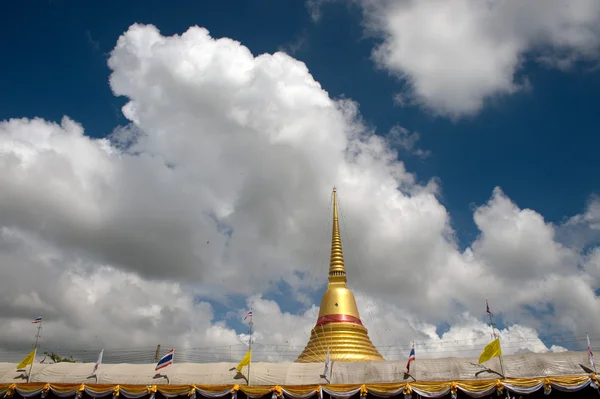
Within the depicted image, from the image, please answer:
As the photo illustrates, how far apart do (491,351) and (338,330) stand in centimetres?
2027

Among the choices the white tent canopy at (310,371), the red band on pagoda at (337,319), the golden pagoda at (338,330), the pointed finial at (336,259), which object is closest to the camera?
the white tent canopy at (310,371)

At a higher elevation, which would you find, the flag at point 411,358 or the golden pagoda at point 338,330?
the golden pagoda at point 338,330

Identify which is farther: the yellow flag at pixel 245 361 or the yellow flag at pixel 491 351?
the yellow flag at pixel 245 361

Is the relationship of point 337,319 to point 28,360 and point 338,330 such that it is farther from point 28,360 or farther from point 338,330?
point 28,360

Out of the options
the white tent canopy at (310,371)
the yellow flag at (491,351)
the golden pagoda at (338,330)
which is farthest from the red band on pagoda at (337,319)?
the yellow flag at (491,351)

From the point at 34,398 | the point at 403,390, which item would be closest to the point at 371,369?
the point at 403,390

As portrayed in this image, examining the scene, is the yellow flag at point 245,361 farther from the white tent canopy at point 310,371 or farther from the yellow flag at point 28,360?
the yellow flag at point 28,360

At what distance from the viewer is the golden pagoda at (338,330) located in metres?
47.9

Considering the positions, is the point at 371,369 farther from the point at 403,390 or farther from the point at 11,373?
the point at 11,373

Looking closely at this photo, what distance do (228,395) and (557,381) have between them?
74.7ft

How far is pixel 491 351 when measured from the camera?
32656 millimetres

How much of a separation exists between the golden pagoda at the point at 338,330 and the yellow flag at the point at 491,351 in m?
14.8

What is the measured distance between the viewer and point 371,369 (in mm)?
35562

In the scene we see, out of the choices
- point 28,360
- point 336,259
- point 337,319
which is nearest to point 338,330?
point 337,319
